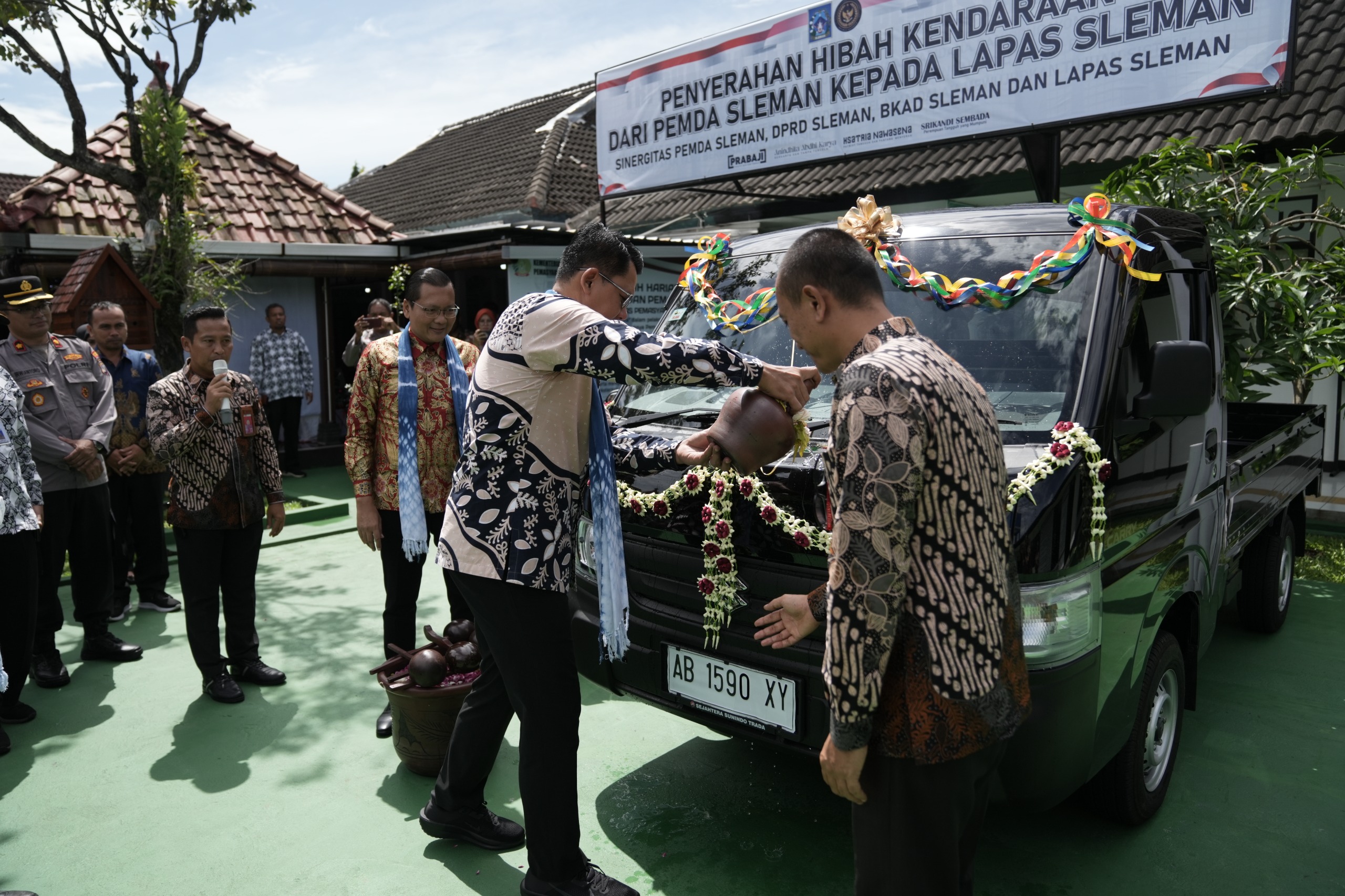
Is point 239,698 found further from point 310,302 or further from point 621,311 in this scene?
point 310,302

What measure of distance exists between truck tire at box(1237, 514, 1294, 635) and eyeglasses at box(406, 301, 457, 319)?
4.45 metres

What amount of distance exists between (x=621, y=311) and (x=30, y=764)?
10.9ft

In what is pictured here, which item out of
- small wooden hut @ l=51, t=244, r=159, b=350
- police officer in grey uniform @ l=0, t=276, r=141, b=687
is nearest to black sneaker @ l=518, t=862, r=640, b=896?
police officer in grey uniform @ l=0, t=276, r=141, b=687

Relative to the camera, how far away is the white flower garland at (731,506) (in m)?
2.56

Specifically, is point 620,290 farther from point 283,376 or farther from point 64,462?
point 283,376

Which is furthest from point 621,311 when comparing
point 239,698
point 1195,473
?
point 239,698

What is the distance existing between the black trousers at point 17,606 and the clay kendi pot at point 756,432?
3506 mm

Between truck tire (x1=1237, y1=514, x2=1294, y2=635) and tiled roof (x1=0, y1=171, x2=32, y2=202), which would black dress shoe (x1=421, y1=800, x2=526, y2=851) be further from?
tiled roof (x1=0, y1=171, x2=32, y2=202)

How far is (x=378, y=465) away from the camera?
4234 mm

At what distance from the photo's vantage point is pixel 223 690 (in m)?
4.57

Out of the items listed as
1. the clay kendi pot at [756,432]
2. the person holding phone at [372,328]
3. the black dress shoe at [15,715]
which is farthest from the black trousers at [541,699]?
the person holding phone at [372,328]

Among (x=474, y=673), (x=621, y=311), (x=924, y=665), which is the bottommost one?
(x=474, y=673)

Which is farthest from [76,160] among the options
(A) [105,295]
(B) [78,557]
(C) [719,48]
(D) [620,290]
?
(D) [620,290]

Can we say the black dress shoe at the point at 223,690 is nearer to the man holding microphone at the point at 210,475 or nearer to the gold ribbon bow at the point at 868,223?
the man holding microphone at the point at 210,475
